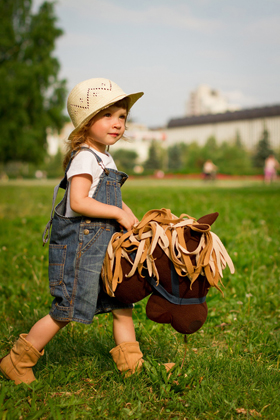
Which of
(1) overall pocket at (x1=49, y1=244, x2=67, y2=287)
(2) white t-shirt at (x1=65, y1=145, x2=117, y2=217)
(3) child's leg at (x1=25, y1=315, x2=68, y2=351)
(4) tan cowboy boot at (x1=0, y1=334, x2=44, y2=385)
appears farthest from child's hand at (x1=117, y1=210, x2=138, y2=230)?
(4) tan cowboy boot at (x1=0, y1=334, x2=44, y2=385)

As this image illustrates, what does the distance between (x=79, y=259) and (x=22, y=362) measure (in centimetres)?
62

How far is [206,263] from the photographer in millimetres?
1914

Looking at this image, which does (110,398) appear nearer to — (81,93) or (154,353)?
(154,353)

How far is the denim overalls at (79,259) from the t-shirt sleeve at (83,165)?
34mm

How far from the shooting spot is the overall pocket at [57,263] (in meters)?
2.14

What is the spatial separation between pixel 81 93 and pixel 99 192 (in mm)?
505

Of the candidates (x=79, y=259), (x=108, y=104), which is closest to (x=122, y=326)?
(x=79, y=259)

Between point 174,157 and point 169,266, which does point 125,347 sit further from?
point 174,157

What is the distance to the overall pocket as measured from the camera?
214 cm

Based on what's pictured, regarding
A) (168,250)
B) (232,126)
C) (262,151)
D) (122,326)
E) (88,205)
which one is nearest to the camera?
(168,250)

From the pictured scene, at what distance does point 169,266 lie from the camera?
1989mm

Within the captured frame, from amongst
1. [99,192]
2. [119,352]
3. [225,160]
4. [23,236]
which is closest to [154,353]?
[119,352]

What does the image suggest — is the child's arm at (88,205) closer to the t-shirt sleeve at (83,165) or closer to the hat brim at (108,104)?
the t-shirt sleeve at (83,165)

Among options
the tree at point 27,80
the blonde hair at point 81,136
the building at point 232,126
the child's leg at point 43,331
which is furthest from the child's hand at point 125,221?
the building at point 232,126
